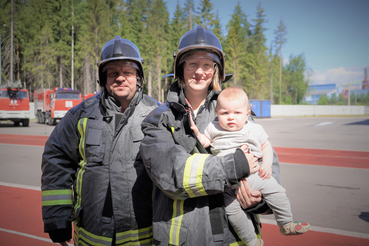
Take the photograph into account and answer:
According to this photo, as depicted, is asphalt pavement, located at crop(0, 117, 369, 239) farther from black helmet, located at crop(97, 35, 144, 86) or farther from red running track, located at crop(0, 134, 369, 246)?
black helmet, located at crop(97, 35, 144, 86)

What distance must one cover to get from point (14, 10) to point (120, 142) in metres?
50.7

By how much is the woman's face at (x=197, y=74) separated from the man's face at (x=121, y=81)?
712mm

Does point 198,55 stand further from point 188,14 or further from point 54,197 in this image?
point 188,14

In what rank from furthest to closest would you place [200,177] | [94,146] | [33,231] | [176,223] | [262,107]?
[262,107], [33,231], [94,146], [176,223], [200,177]

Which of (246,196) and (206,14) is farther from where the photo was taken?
(206,14)

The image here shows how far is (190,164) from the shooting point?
1.61m

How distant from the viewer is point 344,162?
9711mm

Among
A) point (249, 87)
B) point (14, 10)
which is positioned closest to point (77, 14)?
point (14, 10)

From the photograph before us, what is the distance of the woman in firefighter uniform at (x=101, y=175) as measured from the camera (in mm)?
2211

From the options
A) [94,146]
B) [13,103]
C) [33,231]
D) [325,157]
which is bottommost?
[33,231]

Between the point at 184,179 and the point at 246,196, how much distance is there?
41cm

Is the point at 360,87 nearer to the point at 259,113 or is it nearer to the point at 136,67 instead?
the point at 259,113

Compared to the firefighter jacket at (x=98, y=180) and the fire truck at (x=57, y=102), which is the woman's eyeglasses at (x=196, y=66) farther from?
the fire truck at (x=57, y=102)

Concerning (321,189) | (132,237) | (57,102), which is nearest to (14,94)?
(57,102)
